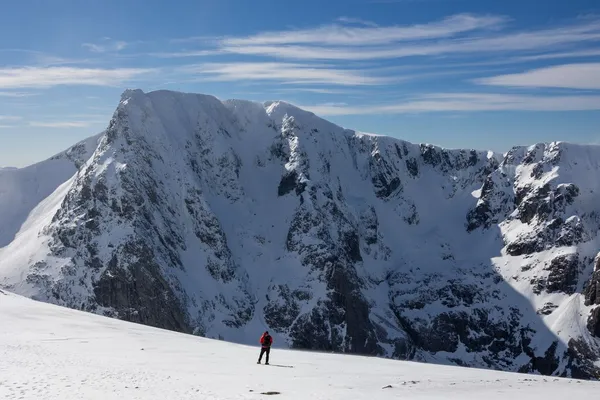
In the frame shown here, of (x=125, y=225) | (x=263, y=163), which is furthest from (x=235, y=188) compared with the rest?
(x=125, y=225)

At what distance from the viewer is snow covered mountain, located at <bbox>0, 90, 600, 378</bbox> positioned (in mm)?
142875

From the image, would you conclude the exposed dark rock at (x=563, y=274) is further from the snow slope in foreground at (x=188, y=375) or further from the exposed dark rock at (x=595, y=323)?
the snow slope in foreground at (x=188, y=375)

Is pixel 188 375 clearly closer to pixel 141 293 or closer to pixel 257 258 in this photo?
pixel 141 293

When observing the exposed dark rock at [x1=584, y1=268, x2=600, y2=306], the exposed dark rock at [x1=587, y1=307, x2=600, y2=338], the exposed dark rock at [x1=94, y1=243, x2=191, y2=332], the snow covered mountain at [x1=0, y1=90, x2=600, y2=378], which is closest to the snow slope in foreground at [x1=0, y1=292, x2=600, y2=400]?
the exposed dark rock at [x1=94, y1=243, x2=191, y2=332]

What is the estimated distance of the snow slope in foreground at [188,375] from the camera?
24.8 m

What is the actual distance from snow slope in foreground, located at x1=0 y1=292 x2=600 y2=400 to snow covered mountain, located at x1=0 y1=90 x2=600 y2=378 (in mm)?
99213

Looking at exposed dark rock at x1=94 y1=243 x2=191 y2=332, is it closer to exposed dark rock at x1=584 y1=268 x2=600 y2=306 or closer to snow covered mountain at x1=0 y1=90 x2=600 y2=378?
snow covered mountain at x1=0 y1=90 x2=600 y2=378

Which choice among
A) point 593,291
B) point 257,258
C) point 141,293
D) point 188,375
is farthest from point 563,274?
point 188,375

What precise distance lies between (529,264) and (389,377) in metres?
173

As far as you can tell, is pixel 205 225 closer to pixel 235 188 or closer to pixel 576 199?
pixel 235 188

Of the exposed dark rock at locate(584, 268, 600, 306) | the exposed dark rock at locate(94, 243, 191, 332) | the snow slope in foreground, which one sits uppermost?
the exposed dark rock at locate(584, 268, 600, 306)

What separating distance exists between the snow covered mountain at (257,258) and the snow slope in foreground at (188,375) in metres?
99.2

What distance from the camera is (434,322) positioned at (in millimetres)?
181875

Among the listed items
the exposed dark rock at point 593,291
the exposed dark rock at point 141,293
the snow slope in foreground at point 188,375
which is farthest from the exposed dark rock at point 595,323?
the snow slope in foreground at point 188,375
